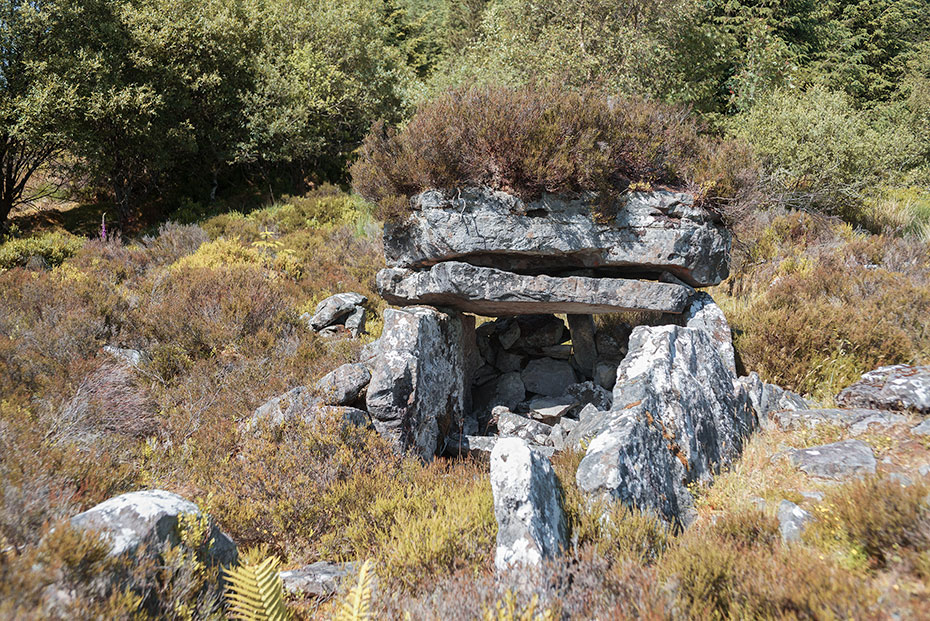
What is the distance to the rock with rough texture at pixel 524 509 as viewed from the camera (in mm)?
3234

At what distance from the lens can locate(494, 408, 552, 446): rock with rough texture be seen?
631 cm

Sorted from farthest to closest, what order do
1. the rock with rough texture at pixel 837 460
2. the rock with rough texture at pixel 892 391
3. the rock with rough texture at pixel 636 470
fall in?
the rock with rough texture at pixel 892 391 → the rock with rough texture at pixel 837 460 → the rock with rough texture at pixel 636 470

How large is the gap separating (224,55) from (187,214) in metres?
5.06

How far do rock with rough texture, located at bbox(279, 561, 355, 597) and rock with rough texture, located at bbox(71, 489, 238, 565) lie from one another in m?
0.55

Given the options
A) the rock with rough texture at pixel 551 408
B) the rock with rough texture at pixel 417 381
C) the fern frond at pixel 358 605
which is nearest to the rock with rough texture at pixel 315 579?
the fern frond at pixel 358 605

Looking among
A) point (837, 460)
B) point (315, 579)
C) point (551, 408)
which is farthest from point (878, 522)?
point (551, 408)

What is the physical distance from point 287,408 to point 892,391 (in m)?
6.08

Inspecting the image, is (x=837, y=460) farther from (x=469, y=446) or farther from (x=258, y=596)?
(x=258, y=596)

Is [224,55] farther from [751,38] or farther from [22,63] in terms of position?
[751,38]

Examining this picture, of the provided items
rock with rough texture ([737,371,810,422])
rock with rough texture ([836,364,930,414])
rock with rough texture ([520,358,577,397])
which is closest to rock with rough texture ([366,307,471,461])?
rock with rough texture ([520,358,577,397])

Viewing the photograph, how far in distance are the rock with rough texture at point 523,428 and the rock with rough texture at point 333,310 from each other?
3.10 meters

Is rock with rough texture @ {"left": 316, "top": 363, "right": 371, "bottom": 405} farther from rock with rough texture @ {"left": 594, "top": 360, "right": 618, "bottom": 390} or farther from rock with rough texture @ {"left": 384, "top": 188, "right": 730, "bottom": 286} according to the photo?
rock with rough texture @ {"left": 594, "top": 360, "right": 618, "bottom": 390}

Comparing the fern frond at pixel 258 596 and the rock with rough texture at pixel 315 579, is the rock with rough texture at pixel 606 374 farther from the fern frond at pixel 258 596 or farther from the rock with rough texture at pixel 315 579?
the fern frond at pixel 258 596

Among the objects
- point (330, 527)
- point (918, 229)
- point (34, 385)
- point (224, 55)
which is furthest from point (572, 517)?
point (224, 55)
